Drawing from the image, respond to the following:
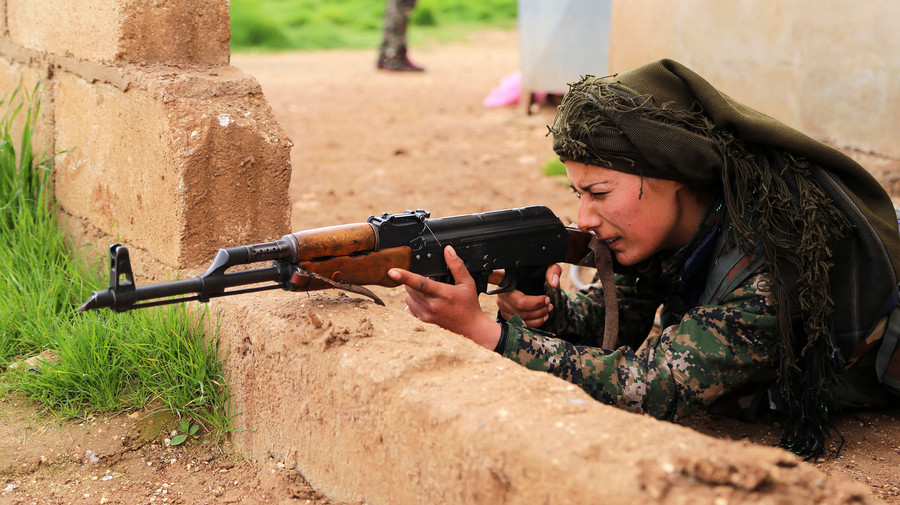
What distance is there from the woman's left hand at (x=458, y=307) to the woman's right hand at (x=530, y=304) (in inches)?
13.2

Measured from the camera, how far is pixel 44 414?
8.36 ft

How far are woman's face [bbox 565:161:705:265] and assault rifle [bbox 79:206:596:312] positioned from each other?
148mm

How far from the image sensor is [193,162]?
2.71 metres

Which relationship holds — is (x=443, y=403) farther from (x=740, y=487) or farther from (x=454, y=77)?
(x=454, y=77)

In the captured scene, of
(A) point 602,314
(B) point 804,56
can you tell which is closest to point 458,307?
(A) point 602,314

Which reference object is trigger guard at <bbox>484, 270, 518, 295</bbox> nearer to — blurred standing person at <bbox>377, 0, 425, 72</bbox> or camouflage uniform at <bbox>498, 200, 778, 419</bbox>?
camouflage uniform at <bbox>498, 200, 778, 419</bbox>

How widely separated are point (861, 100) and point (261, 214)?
126 inches

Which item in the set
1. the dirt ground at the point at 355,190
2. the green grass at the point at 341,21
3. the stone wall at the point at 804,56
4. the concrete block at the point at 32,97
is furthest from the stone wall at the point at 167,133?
the green grass at the point at 341,21

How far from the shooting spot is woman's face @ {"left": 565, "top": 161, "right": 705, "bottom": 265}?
250 cm

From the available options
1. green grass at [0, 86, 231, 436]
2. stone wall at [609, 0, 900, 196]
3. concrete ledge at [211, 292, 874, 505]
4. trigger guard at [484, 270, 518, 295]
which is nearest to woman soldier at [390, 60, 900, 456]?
trigger guard at [484, 270, 518, 295]

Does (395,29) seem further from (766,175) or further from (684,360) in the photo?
(684,360)

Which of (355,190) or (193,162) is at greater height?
(193,162)

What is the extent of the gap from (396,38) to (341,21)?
5.85 m

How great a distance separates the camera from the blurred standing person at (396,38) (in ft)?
37.7
